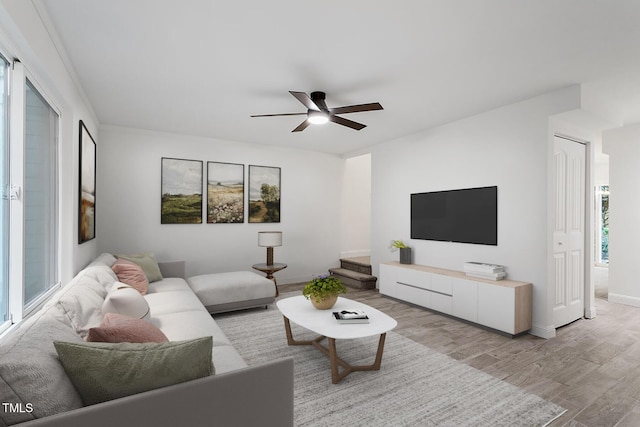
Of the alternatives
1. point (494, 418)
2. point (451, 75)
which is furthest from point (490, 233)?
point (494, 418)

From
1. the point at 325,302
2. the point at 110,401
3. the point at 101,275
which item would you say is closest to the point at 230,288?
the point at 101,275

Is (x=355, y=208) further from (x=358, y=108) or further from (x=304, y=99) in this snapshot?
(x=304, y=99)

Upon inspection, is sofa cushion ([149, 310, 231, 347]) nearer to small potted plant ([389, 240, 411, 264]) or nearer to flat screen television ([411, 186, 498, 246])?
small potted plant ([389, 240, 411, 264])

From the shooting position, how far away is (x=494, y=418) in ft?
6.54

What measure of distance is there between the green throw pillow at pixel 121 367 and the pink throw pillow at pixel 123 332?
0.90ft

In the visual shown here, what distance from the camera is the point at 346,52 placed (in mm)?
2459

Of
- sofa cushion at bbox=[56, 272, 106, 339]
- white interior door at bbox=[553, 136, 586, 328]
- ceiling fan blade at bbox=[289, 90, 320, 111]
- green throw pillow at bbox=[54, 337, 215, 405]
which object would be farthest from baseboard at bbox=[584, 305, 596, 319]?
sofa cushion at bbox=[56, 272, 106, 339]

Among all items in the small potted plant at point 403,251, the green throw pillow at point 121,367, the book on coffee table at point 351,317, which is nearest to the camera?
the green throw pillow at point 121,367

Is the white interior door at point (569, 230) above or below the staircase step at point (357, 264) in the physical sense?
above

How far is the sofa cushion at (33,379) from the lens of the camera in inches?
37.7

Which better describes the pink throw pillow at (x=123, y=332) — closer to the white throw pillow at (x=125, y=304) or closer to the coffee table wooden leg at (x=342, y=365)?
the white throw pillow at (x=125, y=304)

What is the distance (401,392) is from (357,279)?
10.9 ft

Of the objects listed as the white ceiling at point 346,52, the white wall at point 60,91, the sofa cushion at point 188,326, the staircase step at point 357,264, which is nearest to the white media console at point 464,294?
the staircase step at point 357,264

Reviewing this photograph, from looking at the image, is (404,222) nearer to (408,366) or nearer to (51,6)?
(408,366)
